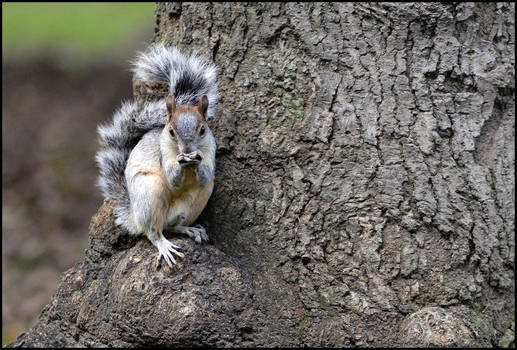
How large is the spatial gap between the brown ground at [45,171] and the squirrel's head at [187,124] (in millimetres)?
1849

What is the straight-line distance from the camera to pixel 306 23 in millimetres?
2223

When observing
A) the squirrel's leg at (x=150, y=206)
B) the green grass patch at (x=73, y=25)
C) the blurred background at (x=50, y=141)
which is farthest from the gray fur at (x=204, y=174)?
the green grass patch at (x=73, y=25)

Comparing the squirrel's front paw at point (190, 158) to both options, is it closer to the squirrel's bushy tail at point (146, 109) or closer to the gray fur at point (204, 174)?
the gray fur at point (204, 174)

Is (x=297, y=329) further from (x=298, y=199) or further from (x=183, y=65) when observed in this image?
(x=183, y=65)

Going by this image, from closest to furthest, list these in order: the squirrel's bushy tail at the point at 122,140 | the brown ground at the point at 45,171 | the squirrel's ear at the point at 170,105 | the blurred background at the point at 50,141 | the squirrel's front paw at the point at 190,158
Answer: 1. the squirrel's front paw at the point at 190,158
2. the squirrel's ear at the point at 170,105
3. the squirrel's bushy tail at the point at 122,140
4. the brown ground at the point at 45,171
5. the blurred background at the point at 50,141

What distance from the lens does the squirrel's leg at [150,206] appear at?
2.19 m

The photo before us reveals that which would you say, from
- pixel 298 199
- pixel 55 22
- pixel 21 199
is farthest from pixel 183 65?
pixel 55 22

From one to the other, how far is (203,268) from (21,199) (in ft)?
11.8

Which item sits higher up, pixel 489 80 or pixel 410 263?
pixel 489 80

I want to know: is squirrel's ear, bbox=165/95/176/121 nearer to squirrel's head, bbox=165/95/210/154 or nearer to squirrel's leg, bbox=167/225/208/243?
squirrel's head, bbox=165/95/210/154

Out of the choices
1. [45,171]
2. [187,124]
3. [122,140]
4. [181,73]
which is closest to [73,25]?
[45,171]

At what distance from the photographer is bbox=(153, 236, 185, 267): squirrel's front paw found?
2105 millimetres

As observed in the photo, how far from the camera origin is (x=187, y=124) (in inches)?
83.4

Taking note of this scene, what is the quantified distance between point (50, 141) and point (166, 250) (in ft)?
14.1
